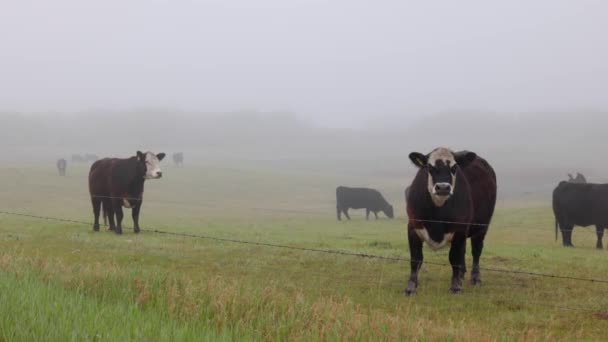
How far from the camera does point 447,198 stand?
29.5ft

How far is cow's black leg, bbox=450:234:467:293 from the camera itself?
9.23m

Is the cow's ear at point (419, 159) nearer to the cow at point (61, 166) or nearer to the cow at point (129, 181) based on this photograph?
the cow at point (129, 181)

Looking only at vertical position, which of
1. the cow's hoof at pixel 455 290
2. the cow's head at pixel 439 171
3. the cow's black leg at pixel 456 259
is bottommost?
the cow's hoof at pixel 455 290

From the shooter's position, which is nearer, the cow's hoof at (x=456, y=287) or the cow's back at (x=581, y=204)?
the cow's hoof at (x=456, y=287)

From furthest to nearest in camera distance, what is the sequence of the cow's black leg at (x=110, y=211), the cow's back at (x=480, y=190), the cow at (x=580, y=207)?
1. the cow at (x=580, y=207)
2. the cow's black leg at (x=110, y=211)
3. the cow's back at (x=480, y=190)

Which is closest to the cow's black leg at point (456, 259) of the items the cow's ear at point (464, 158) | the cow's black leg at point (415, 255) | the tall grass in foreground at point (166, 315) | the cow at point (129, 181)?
the cow's black leg at point (415, 255)

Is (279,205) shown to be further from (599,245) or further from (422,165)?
(422,165)

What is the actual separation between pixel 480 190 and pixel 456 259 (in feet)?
5.70

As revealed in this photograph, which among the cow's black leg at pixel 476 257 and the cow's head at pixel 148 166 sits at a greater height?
the cow's head at pixel 148 166

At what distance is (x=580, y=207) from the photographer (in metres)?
22.0

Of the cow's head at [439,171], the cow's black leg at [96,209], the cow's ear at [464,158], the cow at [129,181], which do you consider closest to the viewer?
the cow's head at [439,171]

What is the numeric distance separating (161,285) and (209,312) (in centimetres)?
116

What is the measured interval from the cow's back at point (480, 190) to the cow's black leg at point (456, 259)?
1.12m

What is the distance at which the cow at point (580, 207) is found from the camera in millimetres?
21531
